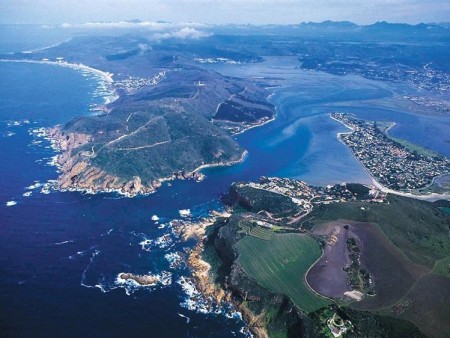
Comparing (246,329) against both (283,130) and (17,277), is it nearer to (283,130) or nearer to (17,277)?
(17,277)

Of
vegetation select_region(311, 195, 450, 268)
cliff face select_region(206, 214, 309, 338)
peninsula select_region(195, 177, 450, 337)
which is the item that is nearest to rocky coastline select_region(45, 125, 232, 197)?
peninsula select_region(195, 177, 450, 337)

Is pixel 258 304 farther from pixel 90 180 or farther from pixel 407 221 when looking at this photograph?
pixel 90 180

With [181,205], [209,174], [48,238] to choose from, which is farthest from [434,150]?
[48,238]

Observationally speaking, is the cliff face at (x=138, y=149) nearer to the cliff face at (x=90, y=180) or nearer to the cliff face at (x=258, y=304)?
the cliff face at (x=90, y=180)

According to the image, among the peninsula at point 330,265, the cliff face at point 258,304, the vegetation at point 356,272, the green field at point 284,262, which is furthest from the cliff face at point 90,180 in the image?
the vegetation at point 356,272

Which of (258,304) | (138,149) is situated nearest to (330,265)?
(258,304)

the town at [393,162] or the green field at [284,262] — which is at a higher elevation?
the green field at [284,262]
